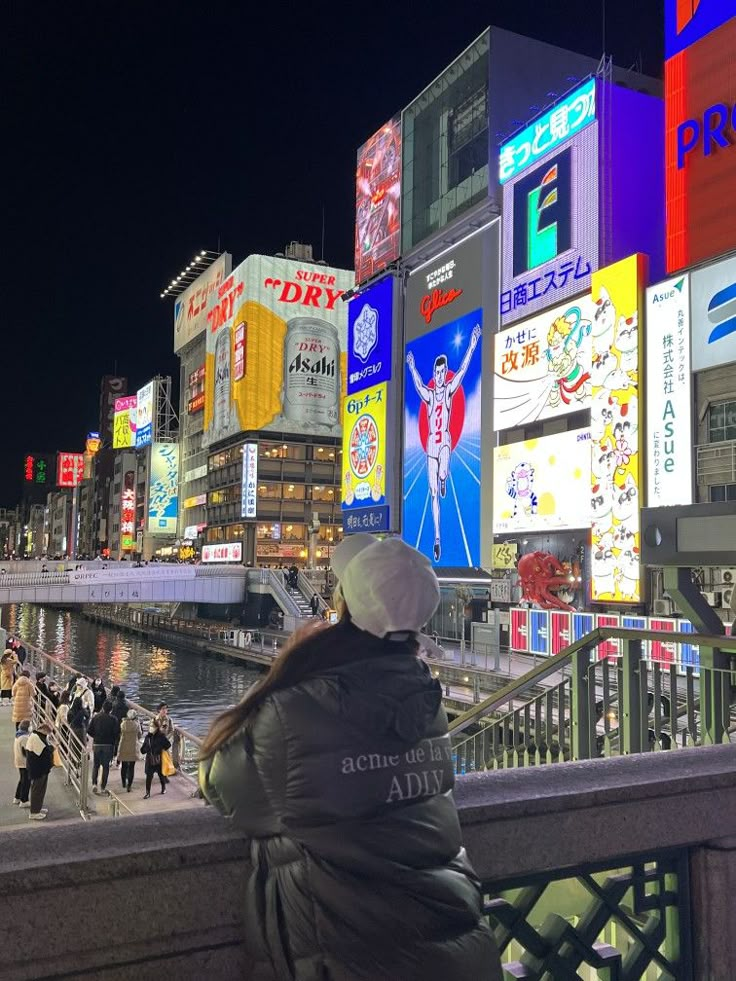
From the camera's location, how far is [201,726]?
1033 inches

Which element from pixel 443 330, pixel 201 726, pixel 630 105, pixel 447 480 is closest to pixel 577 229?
pixel 630 105

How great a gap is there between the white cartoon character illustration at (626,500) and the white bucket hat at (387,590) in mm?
23907

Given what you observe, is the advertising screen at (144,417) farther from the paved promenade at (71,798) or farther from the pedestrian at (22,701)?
the pedestrian at (22,701)

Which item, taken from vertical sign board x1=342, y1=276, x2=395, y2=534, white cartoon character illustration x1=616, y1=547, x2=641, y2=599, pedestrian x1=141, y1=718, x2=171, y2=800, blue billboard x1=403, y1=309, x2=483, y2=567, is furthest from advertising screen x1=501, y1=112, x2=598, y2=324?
pedestrian x1=141, y1=718, x2=171, y2=800

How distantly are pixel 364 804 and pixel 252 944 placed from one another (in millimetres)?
475

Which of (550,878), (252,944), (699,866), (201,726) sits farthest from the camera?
(201,726)

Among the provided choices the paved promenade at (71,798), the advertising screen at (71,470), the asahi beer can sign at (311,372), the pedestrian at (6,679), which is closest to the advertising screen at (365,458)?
the pedestrian at (6,679)

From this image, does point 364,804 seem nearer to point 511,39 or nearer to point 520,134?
point 520,134

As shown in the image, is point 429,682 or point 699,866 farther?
point 699,866

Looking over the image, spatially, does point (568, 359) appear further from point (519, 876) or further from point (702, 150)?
point (519, 876)

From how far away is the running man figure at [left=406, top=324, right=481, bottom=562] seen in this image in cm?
3650

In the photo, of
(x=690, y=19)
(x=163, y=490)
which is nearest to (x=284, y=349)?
(x=163, y=490)

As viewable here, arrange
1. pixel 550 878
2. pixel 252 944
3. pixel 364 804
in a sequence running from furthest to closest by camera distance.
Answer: pixel 550 878
pixel 252 944
pixel 364 804

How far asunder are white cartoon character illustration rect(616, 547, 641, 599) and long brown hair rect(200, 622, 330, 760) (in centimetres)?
2391
